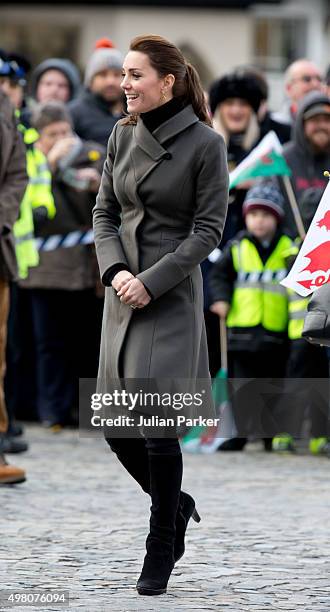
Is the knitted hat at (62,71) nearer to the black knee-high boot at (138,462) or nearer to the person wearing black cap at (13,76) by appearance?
the person wearing black cap at (13,76)

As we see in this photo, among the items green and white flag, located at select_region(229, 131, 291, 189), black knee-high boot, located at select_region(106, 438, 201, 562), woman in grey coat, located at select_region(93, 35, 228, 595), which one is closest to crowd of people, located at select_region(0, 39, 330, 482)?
green and white flag, located at select_region(229, 131, 291, 189)

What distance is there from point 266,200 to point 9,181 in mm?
2409

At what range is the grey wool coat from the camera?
5.88 meters

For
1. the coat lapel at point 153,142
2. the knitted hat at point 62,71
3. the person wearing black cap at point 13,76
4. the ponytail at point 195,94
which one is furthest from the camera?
the knitted hat at point 62,71

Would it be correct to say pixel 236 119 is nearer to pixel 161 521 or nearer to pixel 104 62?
pixel 104 62

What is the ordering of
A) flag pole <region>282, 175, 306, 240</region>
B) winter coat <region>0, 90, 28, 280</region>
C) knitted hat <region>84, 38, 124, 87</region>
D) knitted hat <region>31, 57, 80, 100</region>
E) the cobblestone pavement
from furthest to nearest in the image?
knitted hat <region>31, 57, 80, 100</region> → knitted hat <region>84, 38, 124, 87</region> → flag pole <region>282, 175, 306, 240</region> → winter coat <region>0, 90, 28, 280</region> → the cobblestone pavement

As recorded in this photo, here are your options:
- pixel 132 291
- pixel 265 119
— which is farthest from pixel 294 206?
pixel 132 291

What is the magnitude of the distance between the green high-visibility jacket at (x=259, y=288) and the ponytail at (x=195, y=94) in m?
4.50

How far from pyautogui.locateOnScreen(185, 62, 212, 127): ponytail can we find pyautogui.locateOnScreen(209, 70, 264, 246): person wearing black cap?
502 cm

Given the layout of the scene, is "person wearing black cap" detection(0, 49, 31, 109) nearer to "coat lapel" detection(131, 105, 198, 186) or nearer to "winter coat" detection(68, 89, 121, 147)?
"winter coat" detection(68, 89, 121, 147)

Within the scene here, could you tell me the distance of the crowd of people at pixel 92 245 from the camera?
10.5 metres

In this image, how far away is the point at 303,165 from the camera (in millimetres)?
10711

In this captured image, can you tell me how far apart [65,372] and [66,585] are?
576cm

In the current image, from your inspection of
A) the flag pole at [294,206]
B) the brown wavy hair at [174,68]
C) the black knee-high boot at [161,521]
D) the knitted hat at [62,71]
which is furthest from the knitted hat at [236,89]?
the black knee-high boot at [161,521]
